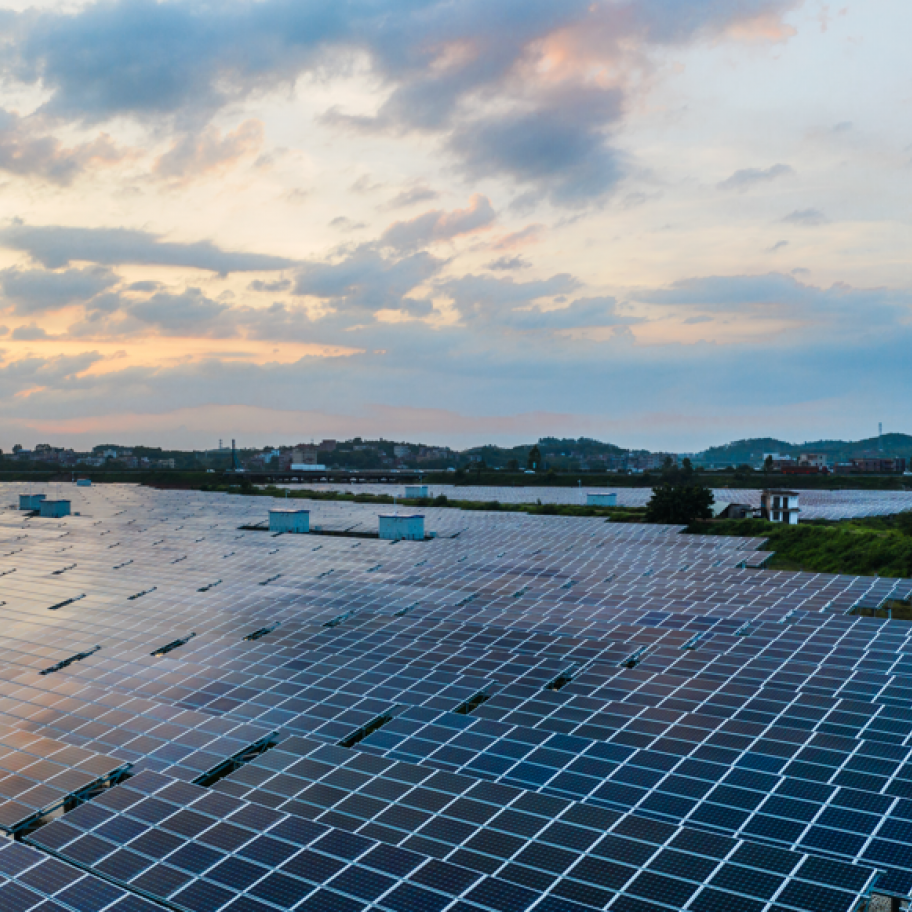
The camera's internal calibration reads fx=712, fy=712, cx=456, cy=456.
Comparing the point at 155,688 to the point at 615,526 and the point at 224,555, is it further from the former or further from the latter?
the point at 615,526

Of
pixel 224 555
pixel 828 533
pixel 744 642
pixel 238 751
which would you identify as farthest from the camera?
pixel 828 533

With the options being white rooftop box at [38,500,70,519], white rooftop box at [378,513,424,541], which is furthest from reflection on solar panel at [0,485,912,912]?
white rooftop box at [38,500,70,519]

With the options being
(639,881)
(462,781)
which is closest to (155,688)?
(462,781)

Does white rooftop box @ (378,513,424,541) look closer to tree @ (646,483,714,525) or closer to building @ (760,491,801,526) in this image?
tree @ (646,483,714,525)

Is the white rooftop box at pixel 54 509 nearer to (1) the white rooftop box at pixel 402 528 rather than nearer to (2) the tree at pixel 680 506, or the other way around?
(1) the white rooftop box at pixel 402 528

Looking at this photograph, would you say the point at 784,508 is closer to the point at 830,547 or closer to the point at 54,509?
the point at 830,547

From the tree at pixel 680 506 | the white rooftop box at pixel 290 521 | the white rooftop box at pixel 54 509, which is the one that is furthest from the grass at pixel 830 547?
the white rooftop box at pixel 54 509

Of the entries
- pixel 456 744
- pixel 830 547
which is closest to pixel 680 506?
pixel 830 547
